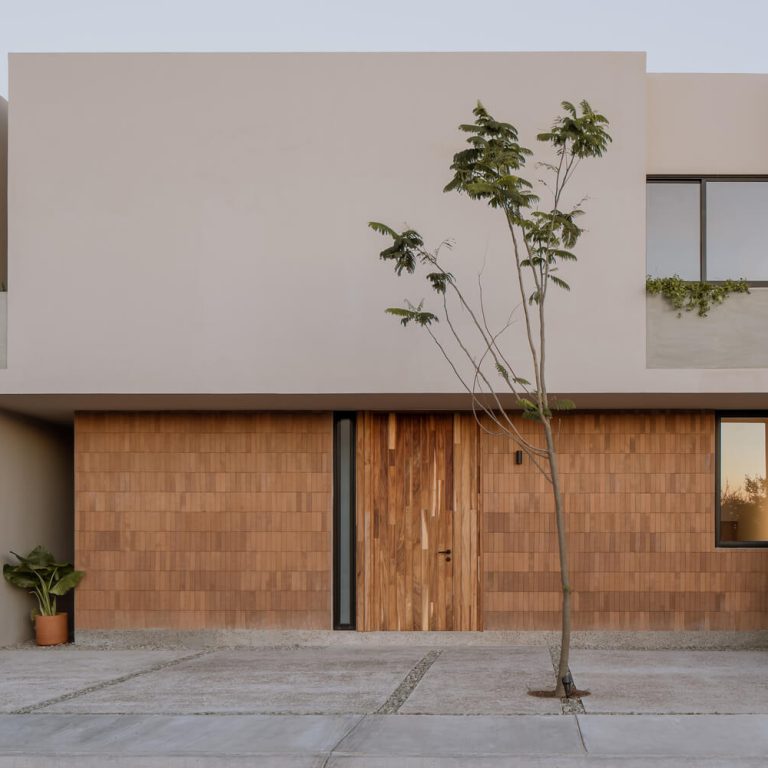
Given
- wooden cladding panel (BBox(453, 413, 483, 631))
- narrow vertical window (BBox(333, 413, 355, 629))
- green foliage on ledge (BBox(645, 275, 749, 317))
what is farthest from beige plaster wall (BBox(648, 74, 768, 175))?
narrow vertical window (BBox(333, 413, 355, 629))

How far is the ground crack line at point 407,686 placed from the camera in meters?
8.43

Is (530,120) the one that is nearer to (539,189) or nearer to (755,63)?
(539,189)

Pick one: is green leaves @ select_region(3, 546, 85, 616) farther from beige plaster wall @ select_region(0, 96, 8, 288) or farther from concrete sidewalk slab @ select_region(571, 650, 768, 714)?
concrete sidewalk slab @ select_region(571, 650, 768, 714)

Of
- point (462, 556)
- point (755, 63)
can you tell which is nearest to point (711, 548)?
point (462, 556)

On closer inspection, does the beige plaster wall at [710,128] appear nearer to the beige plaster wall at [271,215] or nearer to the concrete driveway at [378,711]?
the beige plaster wall at [271,215]

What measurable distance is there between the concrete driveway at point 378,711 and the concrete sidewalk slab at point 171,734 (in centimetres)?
2

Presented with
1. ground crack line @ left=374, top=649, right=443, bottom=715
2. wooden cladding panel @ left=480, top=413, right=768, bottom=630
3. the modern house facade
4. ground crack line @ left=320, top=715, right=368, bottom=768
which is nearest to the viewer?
ground crack line @ left=320, top=715, right=368, bottom=768

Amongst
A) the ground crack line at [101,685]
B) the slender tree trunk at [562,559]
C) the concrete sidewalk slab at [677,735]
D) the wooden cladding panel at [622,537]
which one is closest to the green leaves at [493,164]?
the slender tree trunk at [562,559]

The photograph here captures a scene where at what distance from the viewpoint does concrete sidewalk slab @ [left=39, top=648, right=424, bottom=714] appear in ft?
28.1

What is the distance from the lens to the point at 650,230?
12.3 m

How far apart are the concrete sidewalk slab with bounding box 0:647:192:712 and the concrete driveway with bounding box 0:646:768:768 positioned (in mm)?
22

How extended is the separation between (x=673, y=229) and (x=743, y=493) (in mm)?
3042

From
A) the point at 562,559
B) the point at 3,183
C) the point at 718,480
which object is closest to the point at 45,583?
the point at 3,183

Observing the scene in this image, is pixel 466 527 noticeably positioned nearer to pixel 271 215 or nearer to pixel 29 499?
pixel 271 215
